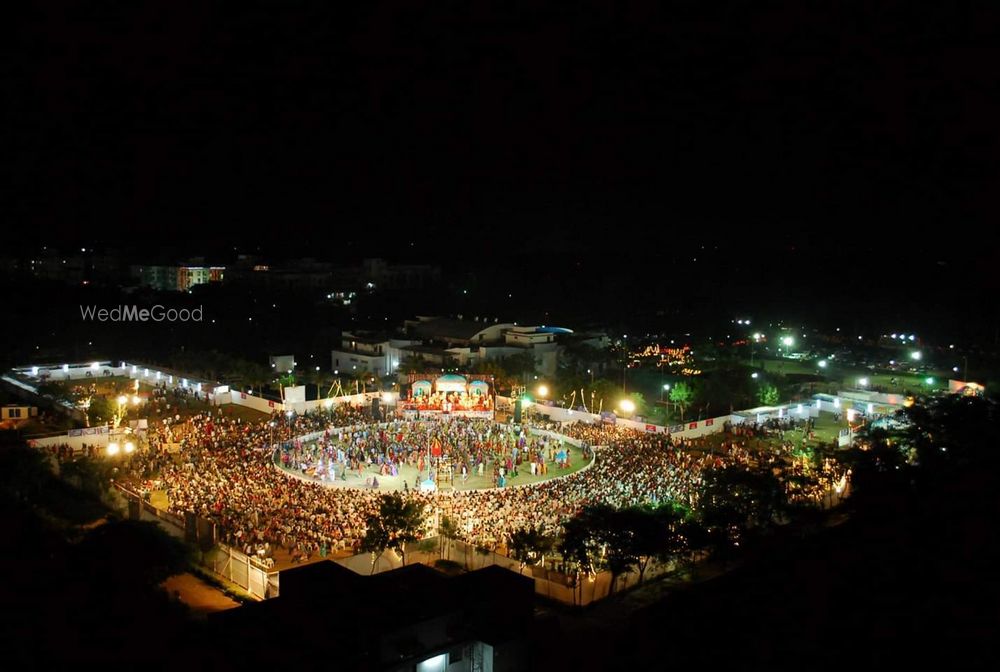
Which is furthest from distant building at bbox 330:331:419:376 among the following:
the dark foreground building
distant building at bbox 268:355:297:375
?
the dark foreground building

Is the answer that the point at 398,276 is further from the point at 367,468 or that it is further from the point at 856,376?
the point at 367,468

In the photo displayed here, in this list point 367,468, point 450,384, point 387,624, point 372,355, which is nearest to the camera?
point 387,624

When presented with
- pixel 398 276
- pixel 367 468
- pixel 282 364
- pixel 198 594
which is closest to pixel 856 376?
pixel 282 364

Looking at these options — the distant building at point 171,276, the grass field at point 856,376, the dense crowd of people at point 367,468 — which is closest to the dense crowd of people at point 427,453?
the dense crowd of people at point 367,468

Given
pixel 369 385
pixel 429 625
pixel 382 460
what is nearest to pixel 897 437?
pixel 382 460

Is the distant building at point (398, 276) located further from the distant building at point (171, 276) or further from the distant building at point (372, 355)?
the distant building at point (372, 355)

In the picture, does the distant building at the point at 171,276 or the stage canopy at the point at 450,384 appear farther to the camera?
the distant building at the point at 171,276
